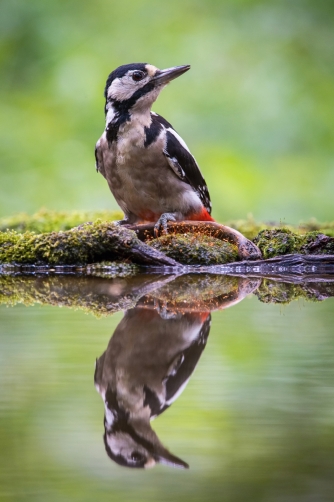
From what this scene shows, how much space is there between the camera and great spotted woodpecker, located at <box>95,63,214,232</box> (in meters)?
5.90

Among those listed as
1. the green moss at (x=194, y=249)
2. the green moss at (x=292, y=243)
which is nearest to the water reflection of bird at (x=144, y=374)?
the green moss at (x=194, y=249)

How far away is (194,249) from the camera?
5.58 meters

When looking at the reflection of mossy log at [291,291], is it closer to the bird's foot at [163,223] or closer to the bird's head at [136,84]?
the bird's foot at [163,223]

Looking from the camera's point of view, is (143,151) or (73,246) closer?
(73,246)

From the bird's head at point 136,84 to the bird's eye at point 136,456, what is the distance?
4.20m

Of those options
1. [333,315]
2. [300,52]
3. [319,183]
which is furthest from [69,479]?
[300,52]

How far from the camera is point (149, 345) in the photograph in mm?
3039

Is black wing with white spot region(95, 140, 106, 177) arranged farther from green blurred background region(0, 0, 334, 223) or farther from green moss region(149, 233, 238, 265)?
green blurred background region(0, 0, 334, 223)

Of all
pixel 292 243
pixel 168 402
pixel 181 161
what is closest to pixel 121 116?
pixel 181 161

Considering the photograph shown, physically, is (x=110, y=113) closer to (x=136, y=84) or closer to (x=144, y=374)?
(x=136, y=84)

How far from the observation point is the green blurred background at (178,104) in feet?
36.0

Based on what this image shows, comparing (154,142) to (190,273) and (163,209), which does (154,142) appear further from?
(190,273)

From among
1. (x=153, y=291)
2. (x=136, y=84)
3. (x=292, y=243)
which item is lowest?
(x=153, y=291)

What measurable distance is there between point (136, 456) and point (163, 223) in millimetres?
4047
